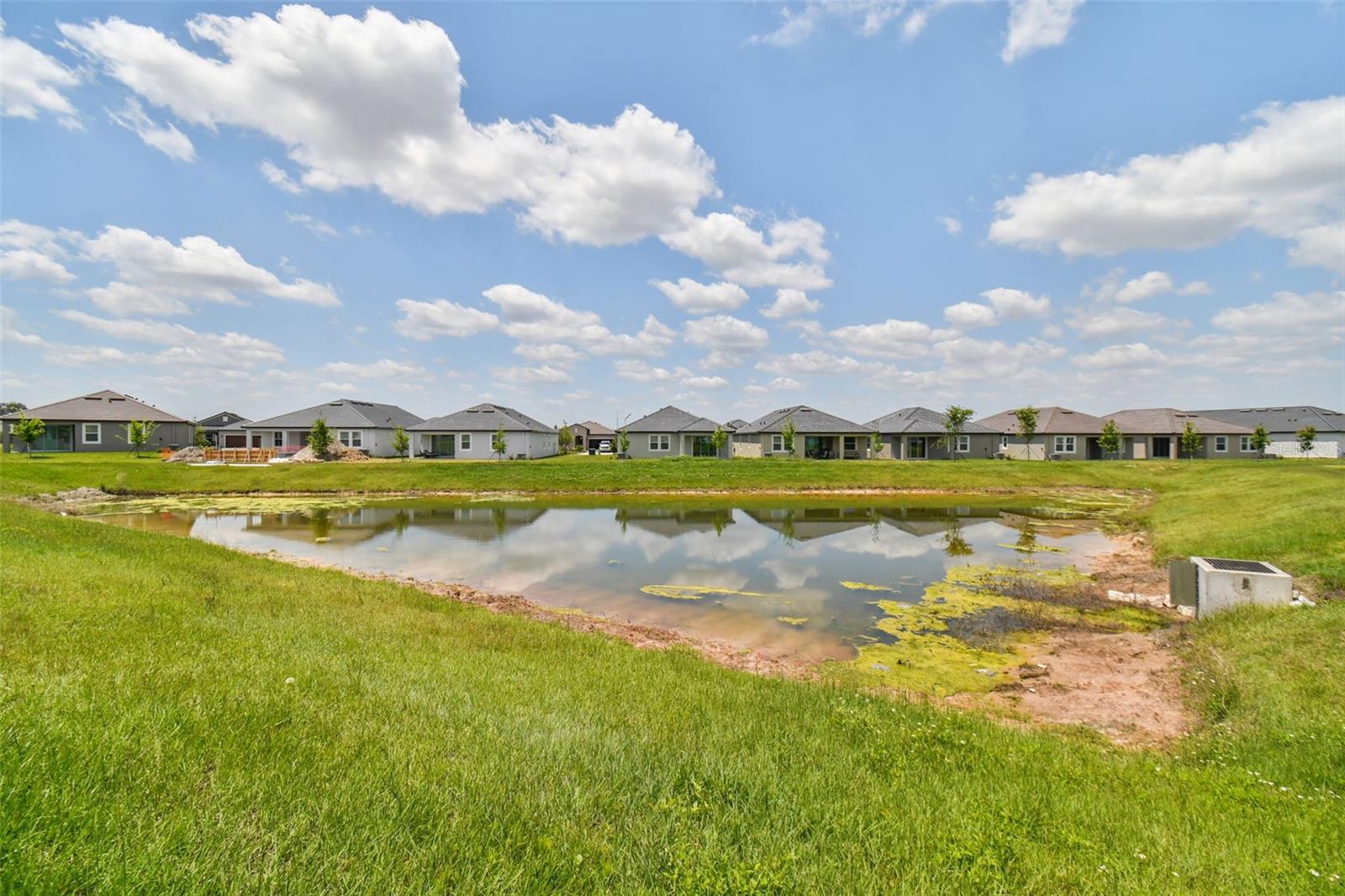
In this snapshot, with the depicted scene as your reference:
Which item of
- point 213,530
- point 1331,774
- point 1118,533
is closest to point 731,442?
point 1118,533

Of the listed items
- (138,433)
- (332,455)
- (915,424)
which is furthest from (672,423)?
(138,433)

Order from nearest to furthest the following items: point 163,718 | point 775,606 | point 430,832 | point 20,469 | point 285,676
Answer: point 430,832
point 163,718
point 285,676
point 775,606
point 20,469

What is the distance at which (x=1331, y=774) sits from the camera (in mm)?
5133

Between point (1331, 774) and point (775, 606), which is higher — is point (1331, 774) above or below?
above

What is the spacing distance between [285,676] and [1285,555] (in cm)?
1945

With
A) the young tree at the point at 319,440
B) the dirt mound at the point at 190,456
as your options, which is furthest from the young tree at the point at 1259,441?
the dirt mound at the point at 190,456

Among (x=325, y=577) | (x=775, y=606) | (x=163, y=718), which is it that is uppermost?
(x=163, y=718)

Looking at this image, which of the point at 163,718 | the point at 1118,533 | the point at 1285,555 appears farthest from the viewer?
the point at 1118,533

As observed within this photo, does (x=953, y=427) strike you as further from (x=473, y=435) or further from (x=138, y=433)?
(x=138, y=433)

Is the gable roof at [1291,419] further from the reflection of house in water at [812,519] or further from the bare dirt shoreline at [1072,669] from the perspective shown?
the bare dirt shoreline at [1072,669]

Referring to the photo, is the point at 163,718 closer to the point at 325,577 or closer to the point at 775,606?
the point at 325,577

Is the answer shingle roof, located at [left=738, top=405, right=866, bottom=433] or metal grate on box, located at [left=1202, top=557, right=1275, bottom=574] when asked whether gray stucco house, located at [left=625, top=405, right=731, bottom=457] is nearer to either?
shingle roof, located at [left=738, top=405, right=866, bottom=433]

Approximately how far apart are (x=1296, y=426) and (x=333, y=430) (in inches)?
4408

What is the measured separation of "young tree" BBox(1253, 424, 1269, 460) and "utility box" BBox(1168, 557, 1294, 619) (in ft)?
243
